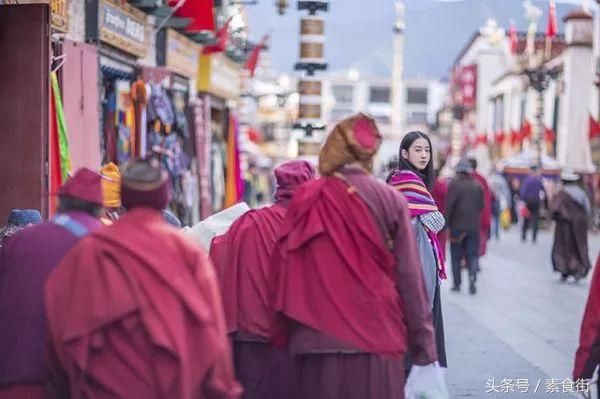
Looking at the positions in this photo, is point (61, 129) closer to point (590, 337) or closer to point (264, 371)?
point (264, 371)

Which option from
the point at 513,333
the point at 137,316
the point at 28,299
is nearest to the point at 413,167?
the point at 28,299

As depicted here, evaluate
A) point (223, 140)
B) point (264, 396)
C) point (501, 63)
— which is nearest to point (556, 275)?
point (223, 140)

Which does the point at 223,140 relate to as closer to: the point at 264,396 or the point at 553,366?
the point at 553,366

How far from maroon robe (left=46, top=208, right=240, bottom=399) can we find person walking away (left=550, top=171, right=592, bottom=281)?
12.8 m

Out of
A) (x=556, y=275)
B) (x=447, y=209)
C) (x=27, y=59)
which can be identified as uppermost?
(x=27, y=59)

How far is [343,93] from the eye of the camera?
4596 inches

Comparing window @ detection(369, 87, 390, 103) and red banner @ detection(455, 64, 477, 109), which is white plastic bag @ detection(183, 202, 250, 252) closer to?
red banner @ detection(455, 64, 477, 109)

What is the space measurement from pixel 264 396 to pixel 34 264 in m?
1.99

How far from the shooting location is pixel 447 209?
14.4m

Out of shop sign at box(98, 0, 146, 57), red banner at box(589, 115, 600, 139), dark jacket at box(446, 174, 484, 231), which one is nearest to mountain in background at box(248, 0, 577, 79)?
shop sign at box(98, 0, 146, 57)

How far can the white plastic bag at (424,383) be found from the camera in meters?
5.29

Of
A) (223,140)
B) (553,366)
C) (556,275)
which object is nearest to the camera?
(553,366)

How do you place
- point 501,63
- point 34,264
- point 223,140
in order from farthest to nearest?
1. point 501,63
2. point 223,140
3. point 34,264

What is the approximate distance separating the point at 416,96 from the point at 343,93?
8.57 m
